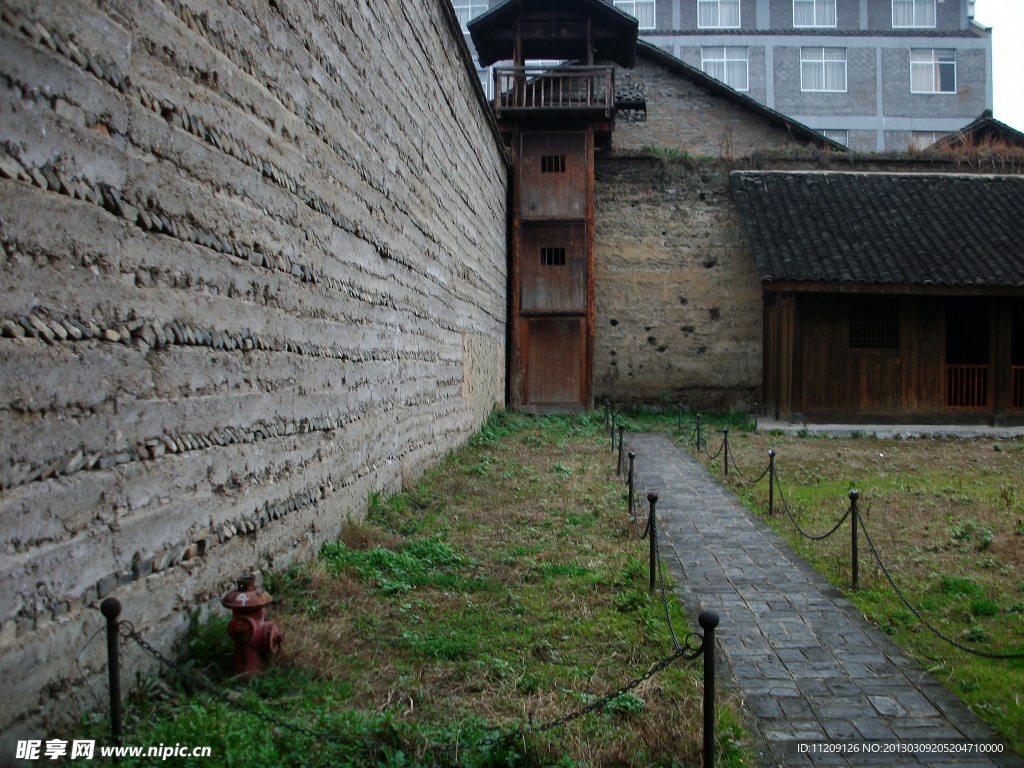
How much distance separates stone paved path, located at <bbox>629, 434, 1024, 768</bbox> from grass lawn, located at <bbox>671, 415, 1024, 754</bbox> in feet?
0.57

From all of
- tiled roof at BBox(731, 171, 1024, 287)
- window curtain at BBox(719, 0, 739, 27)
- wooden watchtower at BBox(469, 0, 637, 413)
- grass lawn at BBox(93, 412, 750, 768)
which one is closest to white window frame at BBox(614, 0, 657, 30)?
window curtain at BBox(719, 0, 739, 27)

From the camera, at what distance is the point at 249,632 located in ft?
12.7

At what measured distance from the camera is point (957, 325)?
18.4 m

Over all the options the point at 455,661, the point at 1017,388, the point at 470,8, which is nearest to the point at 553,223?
the point at 1017,388

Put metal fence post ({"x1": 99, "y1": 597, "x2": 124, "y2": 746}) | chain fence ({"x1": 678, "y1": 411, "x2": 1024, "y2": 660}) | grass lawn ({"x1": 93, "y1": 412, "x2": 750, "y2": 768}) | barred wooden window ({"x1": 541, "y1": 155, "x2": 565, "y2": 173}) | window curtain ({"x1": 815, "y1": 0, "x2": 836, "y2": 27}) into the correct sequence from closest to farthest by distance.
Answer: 1. metal fence post ({"x1": 99, "y1": 597, "x2": 124, "y2": 746})
2. grass lawn ({"x1": 93, "y1": 412, "x2": 750, "y2": 768})
3. chain fence ({"x1": 678, "y1": 411, "x2": 1024, "y2": 660})
4. barred wooden window ({"x1": 541, "y1": 155, "x2": 565, "y2": 173})
5. window curtain ({"x1": 815, "y1": 0, "x2": 836, "y2": 27})

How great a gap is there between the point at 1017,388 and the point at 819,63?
2367 cm

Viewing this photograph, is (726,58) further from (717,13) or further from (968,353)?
(968,353)

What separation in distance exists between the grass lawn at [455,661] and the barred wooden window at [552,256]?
12.4 metres

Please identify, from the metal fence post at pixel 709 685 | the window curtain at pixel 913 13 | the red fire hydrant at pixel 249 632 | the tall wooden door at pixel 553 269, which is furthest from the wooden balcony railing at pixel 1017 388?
the window curtain at pixel 913 13

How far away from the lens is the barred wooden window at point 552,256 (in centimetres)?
1930

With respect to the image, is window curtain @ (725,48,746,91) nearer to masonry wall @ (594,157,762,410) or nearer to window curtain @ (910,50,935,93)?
window curtain @ (910,50,935,93)

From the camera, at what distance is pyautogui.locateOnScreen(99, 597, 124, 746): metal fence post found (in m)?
2.93

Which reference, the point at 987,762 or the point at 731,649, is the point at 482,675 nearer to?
the point at 731,649

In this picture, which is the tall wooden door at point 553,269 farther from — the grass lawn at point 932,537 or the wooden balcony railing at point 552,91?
the grass lawn at point 932,537
